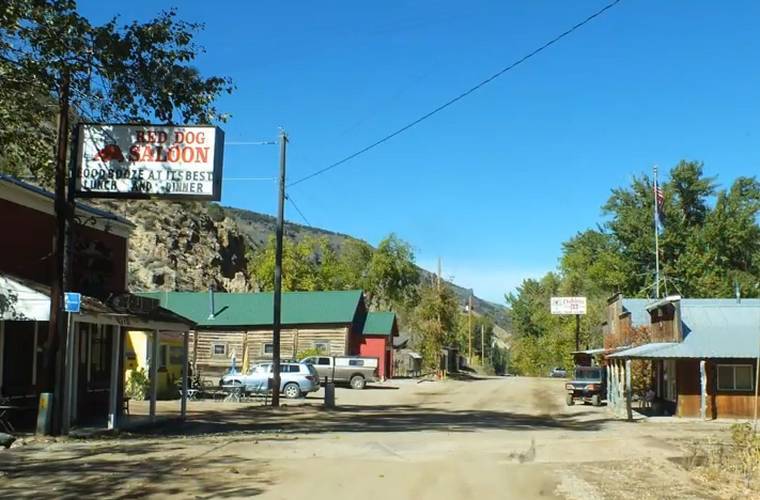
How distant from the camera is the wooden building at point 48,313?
17797 mm

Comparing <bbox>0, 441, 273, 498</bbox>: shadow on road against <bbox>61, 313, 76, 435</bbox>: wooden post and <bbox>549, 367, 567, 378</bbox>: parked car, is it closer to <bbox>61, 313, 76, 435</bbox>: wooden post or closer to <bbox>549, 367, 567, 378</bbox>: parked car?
<bbox>61, 313, 76, 435</bbox>: wooden post

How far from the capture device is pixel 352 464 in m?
13.6

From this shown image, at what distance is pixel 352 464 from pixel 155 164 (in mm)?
8711

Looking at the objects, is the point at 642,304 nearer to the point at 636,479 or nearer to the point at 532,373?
the point at 636,479

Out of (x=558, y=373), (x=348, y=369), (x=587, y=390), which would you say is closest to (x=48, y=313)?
(x=587, y=390)

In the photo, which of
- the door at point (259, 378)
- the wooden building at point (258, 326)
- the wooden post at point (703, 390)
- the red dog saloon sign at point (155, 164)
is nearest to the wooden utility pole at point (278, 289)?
the door at point (259, 378)

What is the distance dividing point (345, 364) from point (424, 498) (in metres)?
39.4

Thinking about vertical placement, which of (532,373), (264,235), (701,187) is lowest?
(532,373)

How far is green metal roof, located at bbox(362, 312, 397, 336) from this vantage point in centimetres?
6206

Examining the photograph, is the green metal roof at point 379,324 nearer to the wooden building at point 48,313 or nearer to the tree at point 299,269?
the tree at point 299,269

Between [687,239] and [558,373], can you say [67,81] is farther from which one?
[558,373]

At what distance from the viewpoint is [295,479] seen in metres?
11.9

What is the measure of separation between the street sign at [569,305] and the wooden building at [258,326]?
71.9 feet

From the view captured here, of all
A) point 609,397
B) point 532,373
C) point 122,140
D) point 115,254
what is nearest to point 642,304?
point 609,397
